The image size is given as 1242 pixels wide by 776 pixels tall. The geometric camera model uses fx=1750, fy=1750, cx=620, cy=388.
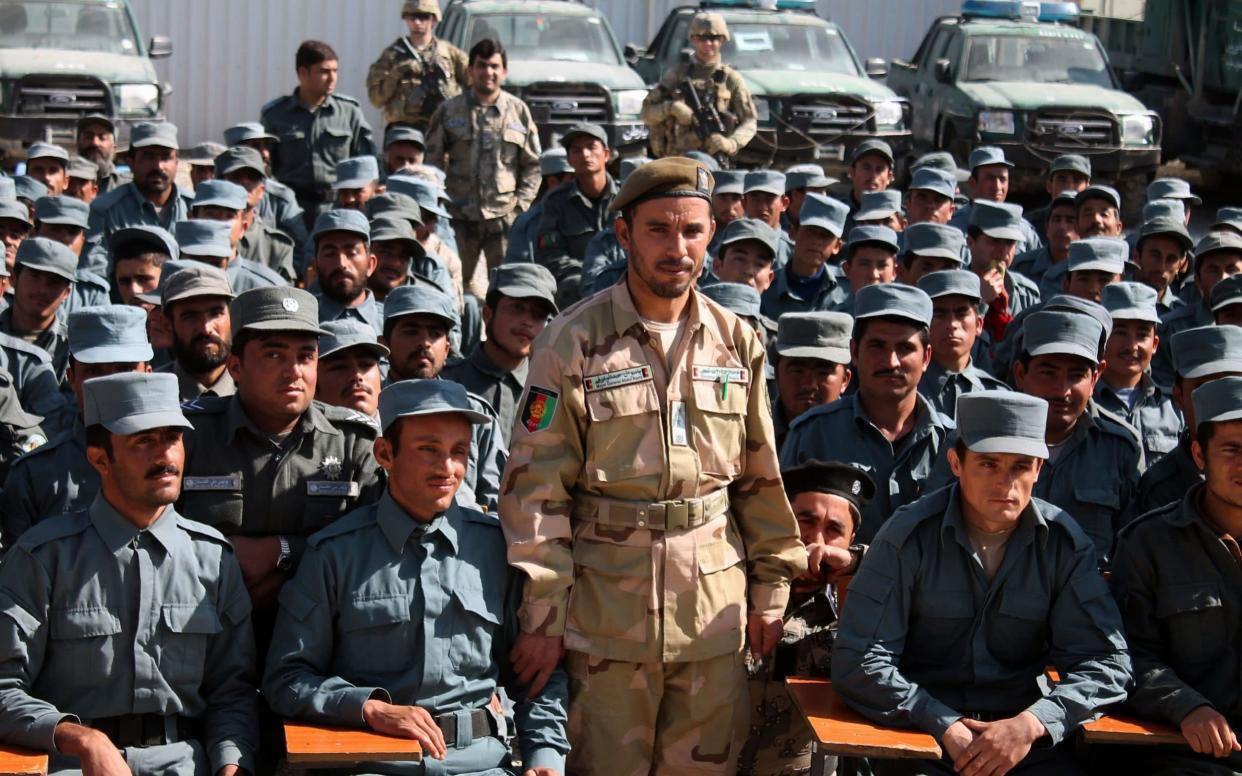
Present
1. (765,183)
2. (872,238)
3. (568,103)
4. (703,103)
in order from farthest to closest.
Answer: (568,103), (703,103), (765,183), (872,238)

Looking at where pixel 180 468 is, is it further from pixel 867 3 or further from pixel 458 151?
pixel 867 3

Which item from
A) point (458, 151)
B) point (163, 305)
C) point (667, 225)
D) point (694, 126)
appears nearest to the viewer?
point (667, 225)

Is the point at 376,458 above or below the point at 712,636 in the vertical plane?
above

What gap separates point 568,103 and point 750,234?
22.0 ft

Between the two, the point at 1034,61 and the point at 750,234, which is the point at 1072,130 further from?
the point at 750,234

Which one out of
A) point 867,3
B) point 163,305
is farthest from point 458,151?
point 867,3

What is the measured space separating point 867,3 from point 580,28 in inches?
298

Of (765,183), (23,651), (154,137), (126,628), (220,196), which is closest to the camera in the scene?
(23,651)

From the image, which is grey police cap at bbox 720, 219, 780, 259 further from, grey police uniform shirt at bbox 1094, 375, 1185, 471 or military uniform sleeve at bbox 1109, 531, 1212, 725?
military uniform sleeve at bbox 1109, 531, 1212, 725

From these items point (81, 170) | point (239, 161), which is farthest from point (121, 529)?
point (81, 170)

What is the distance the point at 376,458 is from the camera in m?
4.71

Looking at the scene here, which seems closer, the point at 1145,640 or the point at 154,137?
the point at 1145,640

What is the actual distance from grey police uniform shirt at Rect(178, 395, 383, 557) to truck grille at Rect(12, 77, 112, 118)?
10391 mm

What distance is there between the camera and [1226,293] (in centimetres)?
788
